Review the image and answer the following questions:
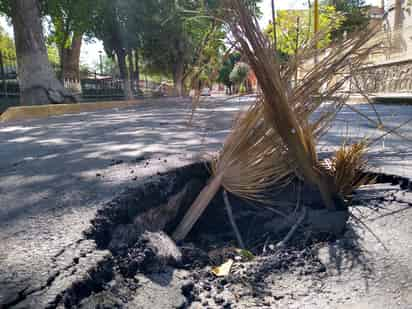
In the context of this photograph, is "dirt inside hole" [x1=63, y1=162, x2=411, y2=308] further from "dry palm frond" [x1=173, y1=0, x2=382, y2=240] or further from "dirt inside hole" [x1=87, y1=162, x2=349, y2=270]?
"dry palm frond" [x1=173, y1=0, x2=382, y2=240]

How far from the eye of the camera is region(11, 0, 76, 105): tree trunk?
33.3ft

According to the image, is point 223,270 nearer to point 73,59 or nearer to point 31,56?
point 31,56

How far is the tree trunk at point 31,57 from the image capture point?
10.1 meters

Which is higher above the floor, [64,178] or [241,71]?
[241,71]

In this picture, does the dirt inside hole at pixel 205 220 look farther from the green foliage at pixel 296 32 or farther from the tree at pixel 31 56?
the tree at pixel 31 56

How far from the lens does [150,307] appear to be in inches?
40.6

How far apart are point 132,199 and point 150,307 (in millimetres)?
727

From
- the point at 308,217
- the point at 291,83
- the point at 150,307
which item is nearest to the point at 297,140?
the point at 291,83

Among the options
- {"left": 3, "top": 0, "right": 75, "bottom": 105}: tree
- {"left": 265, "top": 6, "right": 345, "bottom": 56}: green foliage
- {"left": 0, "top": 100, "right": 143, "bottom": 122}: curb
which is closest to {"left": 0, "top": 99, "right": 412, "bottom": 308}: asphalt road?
{"left": 265, "top": 6, "right": 345, "bottom": 56}: green foliage

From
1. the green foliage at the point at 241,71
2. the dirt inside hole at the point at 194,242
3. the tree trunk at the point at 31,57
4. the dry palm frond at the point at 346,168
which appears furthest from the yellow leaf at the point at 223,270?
the tree trunk at the point at 31,57

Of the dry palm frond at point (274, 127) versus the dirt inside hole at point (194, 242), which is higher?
the dry palm frond at point (274, 127)

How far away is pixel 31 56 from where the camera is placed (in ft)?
34.1

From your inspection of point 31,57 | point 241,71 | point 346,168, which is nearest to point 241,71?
point 241,71

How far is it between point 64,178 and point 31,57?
970 centimetres
